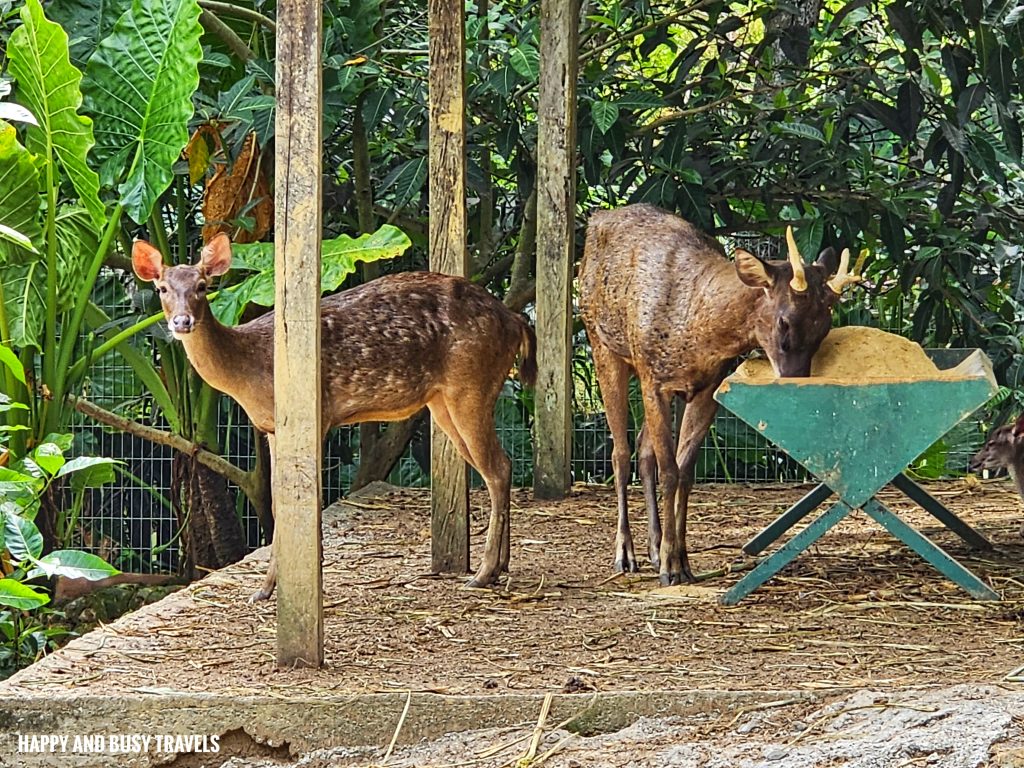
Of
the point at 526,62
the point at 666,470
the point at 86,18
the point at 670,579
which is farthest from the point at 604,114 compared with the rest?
the point at 86,18

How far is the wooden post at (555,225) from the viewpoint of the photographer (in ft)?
28.4

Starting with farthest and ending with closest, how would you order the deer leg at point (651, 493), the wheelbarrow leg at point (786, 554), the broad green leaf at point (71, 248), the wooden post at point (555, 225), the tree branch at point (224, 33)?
the tree branch at point (224, 33) → the wooden post at point (555, 225) → the broad green leaf at point (71, 248) → the deer leg at point (651, 493) → the wheelbarrow leg at point (786, 554)

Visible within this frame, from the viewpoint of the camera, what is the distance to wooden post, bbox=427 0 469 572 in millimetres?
6676

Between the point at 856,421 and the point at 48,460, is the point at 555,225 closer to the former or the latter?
the point at 856,421

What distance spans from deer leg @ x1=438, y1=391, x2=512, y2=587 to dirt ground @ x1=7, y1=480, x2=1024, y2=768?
122 mm

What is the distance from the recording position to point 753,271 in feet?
20.2

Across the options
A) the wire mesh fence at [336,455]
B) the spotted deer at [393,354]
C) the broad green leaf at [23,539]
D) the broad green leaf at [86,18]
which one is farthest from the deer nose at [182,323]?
the wire mesh fence at [336,455]

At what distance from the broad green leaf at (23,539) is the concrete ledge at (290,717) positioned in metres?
1.12

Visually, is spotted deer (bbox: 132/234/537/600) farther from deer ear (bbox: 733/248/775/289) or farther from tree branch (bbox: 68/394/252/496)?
tree branch (bbox: 68/394/252/496)

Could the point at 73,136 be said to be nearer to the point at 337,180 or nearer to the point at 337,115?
the point at 337,115

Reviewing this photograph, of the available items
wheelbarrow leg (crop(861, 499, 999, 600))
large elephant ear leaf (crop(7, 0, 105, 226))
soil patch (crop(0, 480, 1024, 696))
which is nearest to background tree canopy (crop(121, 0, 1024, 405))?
large elephant ear leaf (crop(7, 0, 105, 226))

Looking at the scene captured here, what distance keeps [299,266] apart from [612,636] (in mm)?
1761

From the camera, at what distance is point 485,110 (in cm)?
948

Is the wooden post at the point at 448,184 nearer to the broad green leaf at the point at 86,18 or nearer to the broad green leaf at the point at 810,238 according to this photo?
the broad green leaf at the point at 86,18
